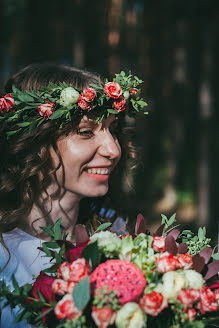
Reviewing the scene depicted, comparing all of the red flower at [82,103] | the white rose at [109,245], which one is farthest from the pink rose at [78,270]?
the red flower at [82,103]

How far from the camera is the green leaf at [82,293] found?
1483 millimetres

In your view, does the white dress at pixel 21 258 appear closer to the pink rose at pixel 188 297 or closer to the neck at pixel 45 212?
the neck at pixel 45 212

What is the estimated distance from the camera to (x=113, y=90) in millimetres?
2389

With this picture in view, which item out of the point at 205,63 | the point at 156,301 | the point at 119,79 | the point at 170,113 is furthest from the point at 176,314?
the point at 170,113

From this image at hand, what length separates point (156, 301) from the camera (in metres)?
1.52

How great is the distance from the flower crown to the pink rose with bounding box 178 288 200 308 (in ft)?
3.74

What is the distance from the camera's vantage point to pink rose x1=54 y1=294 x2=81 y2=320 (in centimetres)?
151

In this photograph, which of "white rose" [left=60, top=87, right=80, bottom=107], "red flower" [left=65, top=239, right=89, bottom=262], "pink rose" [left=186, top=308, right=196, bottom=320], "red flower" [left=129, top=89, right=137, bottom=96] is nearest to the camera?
"pink rose" [left=186, top=308, right=196, bottom=320]

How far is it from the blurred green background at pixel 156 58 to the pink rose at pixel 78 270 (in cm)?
771

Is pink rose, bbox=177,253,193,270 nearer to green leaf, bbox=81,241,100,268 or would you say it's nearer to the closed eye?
green leaf, bbox=81,241,100,268

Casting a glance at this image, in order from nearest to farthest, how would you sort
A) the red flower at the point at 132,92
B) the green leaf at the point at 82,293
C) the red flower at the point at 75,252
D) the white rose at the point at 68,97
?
the green leaf at the point at 82,293 < the red flower at the point at 75,252 < the white rose at the point at 68,97 < the red flower at the point at 132,92

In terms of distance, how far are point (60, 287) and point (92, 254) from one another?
174mm

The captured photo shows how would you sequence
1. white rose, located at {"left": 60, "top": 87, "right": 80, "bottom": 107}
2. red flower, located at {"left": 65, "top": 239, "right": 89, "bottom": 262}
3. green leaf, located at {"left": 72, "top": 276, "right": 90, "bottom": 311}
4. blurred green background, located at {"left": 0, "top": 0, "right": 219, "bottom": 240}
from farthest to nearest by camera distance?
blurred green background, located at {"left": 0, "top": 0, "right": 219, "bottom": 240} < white rose, located at {"left": 60, "top": 87, "right": 80, "bottom": 107} < red flower, located at {"left": 65, "top": 239, "right": 89, "bottom": 262} < green leaf, located at {"left": 72, "top": 276, "right": 90, "bottom": 311}

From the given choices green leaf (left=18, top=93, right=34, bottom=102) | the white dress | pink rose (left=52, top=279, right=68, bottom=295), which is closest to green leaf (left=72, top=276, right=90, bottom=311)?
pink rose (left=52, top=279, right=68, bottom=295)
